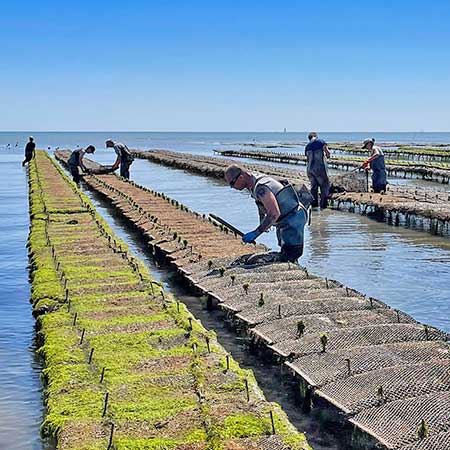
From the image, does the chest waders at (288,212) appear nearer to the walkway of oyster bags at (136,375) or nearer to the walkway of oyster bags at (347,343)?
the walkway of oyster bags at (347,343)

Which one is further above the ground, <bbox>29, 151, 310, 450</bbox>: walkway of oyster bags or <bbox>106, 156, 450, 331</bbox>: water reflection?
<bbox>29, 151, 310, 450</bbox>: walkway of oyster bags

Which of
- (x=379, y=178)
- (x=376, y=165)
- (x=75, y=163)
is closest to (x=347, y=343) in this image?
(x=376, y=165)

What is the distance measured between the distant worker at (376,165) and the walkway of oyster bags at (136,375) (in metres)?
12.4

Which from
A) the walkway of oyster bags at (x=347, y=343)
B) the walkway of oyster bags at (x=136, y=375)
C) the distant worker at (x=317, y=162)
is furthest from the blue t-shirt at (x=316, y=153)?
the walkway of oyster bags at (x=136, y=375)

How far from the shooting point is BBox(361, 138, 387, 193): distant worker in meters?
22.1

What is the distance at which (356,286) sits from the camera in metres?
12.5

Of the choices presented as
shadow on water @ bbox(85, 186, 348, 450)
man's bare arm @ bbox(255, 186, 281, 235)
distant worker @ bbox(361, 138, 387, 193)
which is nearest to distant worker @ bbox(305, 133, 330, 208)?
distant worker @ bbox(361, 138, 387, 193)

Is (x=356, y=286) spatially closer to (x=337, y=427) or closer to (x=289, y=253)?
(x=289, y=253)

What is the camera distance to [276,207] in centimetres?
1003

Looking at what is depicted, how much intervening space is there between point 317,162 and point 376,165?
3.51 m

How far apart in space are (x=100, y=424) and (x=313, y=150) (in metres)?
15.5

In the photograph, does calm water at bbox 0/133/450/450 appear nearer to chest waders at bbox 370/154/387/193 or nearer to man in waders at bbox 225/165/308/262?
man in waders at bbox 225/165/308/262

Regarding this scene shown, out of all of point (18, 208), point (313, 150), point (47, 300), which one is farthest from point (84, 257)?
point (18, 208)

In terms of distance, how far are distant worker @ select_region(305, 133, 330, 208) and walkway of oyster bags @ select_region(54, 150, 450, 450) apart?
8463mm
